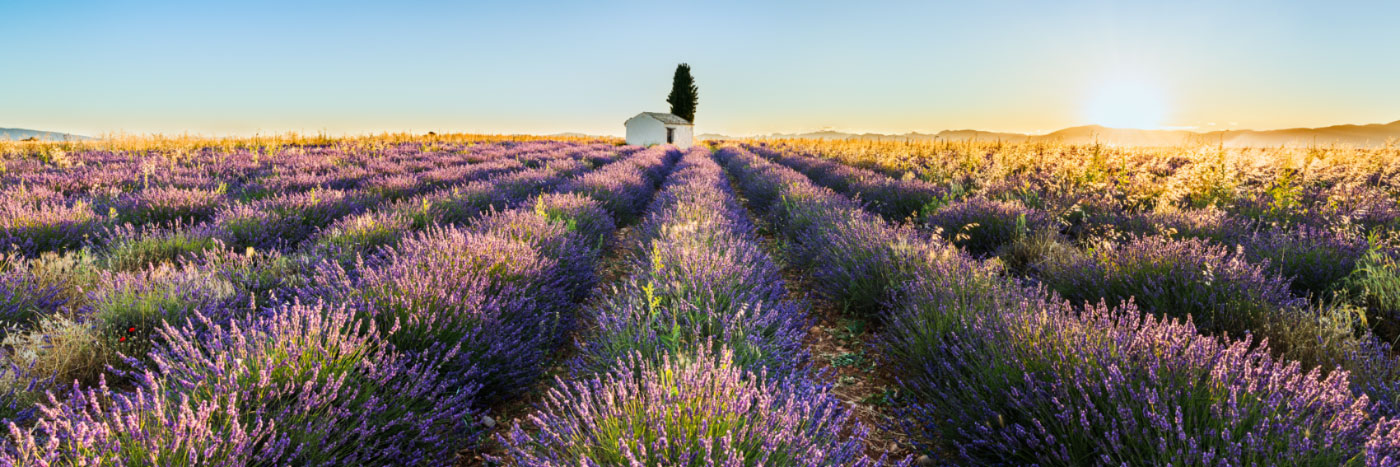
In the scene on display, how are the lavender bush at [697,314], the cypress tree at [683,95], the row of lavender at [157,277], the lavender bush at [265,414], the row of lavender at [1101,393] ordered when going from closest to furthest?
the lavender bush at [265,414], the row of lavender at [1101,393], the lavender bush at [697,314], the row of lavender at [157,277], the cypress tree at [683,95]

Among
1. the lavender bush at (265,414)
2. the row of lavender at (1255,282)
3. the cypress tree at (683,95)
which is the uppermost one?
the cypress tree at (683,95)

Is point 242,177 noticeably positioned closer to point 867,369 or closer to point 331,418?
point 331,418

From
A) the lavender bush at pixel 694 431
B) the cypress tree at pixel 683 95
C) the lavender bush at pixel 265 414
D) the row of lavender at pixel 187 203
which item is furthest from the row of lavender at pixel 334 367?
the cypress tree at pixel 683 95

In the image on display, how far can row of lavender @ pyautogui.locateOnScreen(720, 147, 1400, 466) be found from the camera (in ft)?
4.58

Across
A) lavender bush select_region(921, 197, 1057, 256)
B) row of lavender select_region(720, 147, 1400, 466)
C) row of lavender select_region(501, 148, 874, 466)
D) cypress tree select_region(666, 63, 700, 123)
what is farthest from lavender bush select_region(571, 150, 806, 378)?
cypress tree select_region(666, 63, 700, 123)

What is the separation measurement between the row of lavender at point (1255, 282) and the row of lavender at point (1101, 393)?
0.18m

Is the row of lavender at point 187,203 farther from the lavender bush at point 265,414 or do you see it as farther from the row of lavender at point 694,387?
the row of lavender at point 694,387

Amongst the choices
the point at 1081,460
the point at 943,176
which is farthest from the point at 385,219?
the point at 943,176

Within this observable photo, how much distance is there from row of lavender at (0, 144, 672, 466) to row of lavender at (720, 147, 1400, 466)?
1.81m

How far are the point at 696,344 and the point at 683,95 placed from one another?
178ft

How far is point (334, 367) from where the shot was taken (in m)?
1.75

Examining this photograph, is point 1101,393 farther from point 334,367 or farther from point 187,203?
point 187,203

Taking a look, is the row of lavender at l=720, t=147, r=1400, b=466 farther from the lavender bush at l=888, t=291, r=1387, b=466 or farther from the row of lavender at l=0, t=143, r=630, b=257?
the row of lavender at l=0, t=143, r=630, b=257

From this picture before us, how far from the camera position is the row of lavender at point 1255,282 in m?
2.23
